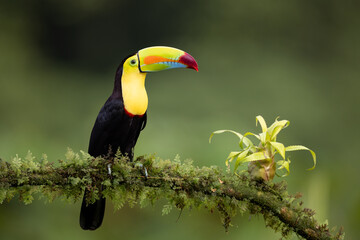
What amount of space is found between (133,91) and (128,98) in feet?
0.11

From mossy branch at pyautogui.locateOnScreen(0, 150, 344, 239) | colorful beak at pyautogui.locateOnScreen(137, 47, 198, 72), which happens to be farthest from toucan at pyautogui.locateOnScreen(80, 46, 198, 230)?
mossy branch at pyautogui.locateOnScreen(0, 150, 344, 239)

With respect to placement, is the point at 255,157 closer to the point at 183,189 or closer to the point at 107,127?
the point at 183,189

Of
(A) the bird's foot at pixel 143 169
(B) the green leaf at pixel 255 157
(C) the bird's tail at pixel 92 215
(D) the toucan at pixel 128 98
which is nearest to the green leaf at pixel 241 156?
(B) the green leaf at pixel 255 157

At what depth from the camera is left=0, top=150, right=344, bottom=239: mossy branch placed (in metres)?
1.46

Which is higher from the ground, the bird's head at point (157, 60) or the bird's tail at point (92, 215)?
the bird's head at point (157, 60)

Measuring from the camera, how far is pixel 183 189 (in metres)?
1.50

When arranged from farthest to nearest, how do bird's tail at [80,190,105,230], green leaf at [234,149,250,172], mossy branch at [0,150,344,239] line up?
bird's tail at [80,190,105,230] < green leaf at [234,149,250,172] < mossy branch at [0,150,344,239]

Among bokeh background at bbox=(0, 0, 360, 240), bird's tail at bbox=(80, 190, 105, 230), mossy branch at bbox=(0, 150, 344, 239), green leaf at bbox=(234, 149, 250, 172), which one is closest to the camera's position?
mossy branch at bbox=(0, 150, 344, 239)

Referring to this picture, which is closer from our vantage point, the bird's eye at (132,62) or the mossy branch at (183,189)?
the mossy branch at (183,189)

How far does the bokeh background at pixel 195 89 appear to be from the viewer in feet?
13.2

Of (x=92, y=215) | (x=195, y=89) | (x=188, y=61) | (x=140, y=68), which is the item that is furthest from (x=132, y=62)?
(x=195, y=89)

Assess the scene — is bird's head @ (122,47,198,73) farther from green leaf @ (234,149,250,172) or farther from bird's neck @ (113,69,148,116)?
green leaf @ (234,149,250,172)

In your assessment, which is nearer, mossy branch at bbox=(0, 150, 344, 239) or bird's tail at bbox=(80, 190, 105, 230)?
mossy branch at bbox=(0, 150, 344, 239)

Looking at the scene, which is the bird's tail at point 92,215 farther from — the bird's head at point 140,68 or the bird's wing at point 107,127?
the bird's head at point 140,68
